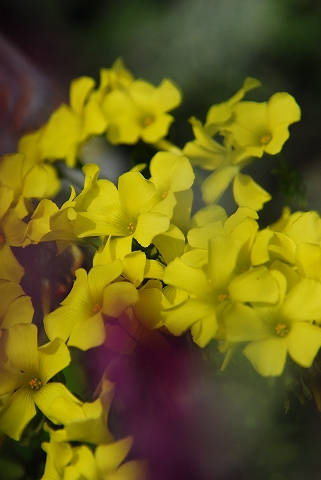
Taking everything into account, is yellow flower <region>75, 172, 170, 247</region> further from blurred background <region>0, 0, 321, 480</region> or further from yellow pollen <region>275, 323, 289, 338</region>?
blurred background <region>0, 0, 321, 480</region>

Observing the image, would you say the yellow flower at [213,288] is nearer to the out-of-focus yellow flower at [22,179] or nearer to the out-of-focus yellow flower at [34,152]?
the out-of-focus yellow flower at [22,179]

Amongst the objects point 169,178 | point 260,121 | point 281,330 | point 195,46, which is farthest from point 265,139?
point 195,46

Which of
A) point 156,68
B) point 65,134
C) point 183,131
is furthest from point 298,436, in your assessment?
point 156,68

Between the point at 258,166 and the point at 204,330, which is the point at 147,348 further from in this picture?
the point at 258,166

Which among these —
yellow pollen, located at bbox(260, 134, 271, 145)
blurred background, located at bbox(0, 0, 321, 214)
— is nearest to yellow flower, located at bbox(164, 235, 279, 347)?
yellow pollen, located at bbox(260, 134, 271, 145)

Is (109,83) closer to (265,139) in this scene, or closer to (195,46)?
(265,139)

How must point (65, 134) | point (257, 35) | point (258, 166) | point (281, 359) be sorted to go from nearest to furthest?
point (281, 359) → point (65, 134) → point (258, 166) → point (257, 35)
